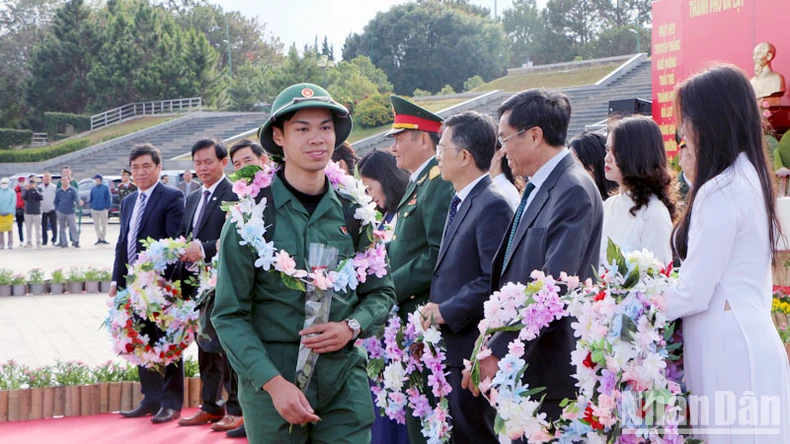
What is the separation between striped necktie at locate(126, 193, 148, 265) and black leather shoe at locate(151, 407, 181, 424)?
3.52ft

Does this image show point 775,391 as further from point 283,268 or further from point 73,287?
point 73,287

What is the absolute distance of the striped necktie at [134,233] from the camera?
6457 millimetres

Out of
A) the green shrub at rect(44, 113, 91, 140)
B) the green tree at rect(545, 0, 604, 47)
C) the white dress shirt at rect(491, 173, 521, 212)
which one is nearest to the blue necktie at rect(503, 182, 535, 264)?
the white dress shirt at rect(491, 173, 521, 212)

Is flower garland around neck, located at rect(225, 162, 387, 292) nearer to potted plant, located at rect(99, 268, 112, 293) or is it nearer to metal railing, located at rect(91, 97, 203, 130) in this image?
potted plant, located at rect(99, 268, 112, 293)

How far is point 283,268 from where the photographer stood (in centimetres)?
298

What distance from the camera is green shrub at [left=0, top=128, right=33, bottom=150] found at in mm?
46719

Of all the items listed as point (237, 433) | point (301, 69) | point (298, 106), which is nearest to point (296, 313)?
point (298, 106)

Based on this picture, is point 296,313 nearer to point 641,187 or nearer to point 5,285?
point 641,187

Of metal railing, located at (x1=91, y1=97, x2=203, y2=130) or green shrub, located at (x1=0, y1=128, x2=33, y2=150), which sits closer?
green shrub, located at (x1=0, y1=128, x2=33, y2=150)

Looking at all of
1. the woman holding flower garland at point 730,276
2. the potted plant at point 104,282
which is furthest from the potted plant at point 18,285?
the woman holding flower garland at point 730,276

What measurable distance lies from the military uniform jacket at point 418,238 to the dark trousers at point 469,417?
53 centimetres

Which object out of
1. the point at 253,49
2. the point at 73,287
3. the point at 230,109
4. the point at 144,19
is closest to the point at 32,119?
the point at 144,19

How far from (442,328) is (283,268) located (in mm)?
1225

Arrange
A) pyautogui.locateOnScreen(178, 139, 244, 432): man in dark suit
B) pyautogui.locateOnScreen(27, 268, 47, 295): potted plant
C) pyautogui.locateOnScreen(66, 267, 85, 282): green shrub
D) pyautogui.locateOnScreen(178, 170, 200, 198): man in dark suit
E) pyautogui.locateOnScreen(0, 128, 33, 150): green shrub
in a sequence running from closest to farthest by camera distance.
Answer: pyautogui.locateOnScreen(178, 139, 244, 432): man in dark suit → pyautogui.locateOnScreen(27, 268, 47, 295): potted plant → pyautogui.locateOnScreen(66, 267, 85, 282): green shrub → pyautogui.locateOnScreen(178, 170, 200, 198): man in dark suit → pyautogui.locateOnScreen(0, 128, 33, 150): green shrub
